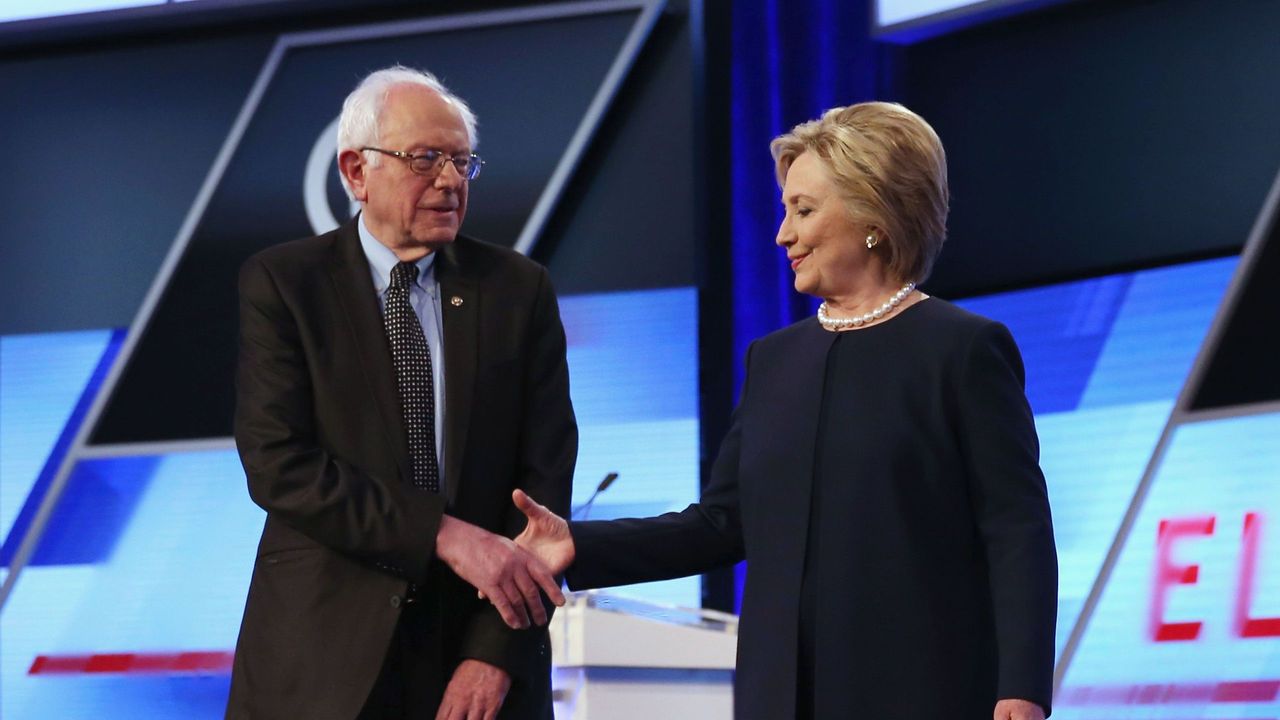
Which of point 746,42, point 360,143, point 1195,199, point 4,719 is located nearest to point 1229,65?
point 1195,199

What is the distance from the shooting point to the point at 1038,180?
190 inches

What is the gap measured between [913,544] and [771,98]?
3165 mm

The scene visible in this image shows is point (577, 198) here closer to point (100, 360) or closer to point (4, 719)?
point (100, 360)

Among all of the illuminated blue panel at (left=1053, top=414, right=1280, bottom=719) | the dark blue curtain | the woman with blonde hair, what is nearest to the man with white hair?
the woman with blonde hair

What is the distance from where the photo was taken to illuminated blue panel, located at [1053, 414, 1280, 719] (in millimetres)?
4094

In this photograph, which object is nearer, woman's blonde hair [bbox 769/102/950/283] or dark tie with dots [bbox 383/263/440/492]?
woman's blonde hair [bbox 769/102/950/283]

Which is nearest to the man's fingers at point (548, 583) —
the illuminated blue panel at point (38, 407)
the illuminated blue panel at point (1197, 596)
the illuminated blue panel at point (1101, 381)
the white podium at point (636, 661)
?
the white podium at point (636, 661)

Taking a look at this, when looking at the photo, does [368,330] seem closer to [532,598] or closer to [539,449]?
[539,449]

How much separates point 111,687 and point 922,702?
393 centimetres

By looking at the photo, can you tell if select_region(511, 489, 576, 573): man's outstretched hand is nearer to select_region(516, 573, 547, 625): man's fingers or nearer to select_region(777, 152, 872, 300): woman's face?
select_region(516, 573, 547, 625): man's fingers

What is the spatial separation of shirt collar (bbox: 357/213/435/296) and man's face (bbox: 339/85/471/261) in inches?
0.4

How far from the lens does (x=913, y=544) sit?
6.40 feet

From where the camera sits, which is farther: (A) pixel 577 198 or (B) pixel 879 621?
(A) pixel 577 198

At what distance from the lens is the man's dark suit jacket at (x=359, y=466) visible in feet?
6.99
